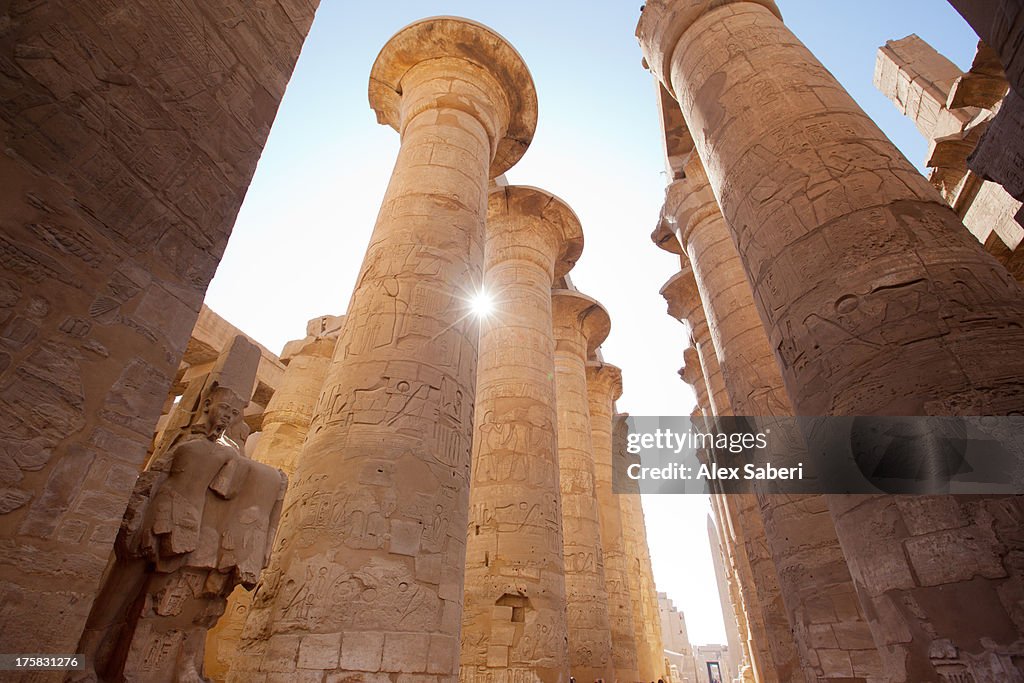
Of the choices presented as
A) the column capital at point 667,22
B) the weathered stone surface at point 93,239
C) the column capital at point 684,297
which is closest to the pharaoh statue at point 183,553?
the weathered stone surface at point 93,239

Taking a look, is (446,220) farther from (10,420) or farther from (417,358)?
(10,420)

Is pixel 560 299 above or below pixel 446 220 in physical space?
above

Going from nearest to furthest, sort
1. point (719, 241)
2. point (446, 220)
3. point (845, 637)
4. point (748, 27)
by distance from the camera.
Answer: point (845, 637)
point (748, 27)
point (446, 220)
point (719, 241)

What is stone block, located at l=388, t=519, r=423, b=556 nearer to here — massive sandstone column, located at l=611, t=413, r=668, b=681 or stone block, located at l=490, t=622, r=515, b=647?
stone block, located at l=490, t=622, r=515, b=647

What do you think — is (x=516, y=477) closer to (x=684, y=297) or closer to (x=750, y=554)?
(x=750, y=554)

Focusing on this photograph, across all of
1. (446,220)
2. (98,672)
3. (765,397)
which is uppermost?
(446,220)

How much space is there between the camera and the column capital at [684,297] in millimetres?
10773

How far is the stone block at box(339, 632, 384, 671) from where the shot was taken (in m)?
3.31

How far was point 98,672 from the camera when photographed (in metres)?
2.14

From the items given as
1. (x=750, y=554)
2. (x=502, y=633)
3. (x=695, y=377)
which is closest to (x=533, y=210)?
(x=695, y=377)

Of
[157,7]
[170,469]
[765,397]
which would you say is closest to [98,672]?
[170,469]

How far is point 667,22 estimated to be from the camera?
563cm

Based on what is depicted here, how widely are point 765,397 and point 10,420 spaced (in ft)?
21.5

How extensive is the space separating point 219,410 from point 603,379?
1250cm
